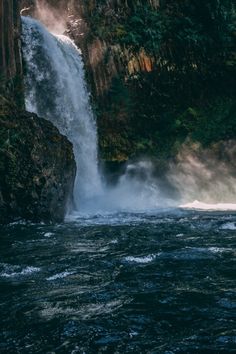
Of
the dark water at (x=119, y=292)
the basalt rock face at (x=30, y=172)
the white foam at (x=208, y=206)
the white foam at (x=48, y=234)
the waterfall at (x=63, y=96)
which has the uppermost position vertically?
the waterfall at (x=63, y=96)

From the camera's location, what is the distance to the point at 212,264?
1003 centimetres

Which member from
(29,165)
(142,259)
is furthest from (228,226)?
(29,165)

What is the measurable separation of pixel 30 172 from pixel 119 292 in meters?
8.83

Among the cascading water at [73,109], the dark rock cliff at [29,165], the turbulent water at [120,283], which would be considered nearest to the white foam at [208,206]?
the cascading water at [73,109]

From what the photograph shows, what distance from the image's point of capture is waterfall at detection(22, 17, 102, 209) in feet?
73.2

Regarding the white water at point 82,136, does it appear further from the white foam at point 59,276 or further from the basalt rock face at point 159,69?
the white foam at point 59,276

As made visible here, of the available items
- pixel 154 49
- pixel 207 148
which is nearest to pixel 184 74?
pixel 154 49

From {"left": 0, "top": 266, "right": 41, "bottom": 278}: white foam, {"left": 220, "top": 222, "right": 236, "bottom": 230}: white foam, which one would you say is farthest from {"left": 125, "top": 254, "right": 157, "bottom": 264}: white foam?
{"left": 220, "top": 222, "right": 236, "bottom": 230}: white foam

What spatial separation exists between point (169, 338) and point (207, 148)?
20354mm

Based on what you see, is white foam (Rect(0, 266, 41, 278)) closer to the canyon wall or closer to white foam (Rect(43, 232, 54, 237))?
white foam (Rect(43, 232, 54, 237))

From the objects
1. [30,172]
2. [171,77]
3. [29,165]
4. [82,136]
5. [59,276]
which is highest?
[171,77]

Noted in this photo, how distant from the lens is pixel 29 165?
1658cm

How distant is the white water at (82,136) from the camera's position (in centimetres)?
2233

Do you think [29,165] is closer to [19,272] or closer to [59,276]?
[19,272]
